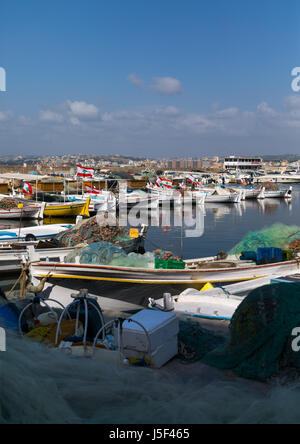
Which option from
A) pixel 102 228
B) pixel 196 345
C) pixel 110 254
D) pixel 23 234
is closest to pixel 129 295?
pixel 110 254

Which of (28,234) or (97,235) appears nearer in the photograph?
(97,235)

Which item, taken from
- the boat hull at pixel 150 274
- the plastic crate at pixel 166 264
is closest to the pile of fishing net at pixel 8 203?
the boat hull at pixel 150 274

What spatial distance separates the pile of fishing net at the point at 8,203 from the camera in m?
31.1

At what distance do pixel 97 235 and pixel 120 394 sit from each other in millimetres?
8246

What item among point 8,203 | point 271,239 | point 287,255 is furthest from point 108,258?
point 8,203

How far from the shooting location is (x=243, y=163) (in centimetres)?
9238

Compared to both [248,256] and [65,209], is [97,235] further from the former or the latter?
[65,209]

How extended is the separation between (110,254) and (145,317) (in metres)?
4.58

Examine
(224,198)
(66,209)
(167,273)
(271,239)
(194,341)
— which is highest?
(224,198)

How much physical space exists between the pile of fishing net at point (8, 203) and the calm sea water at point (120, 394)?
28.5 m

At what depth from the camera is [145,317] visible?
479cm

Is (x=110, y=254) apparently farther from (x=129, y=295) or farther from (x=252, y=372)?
(x=252, y=372)

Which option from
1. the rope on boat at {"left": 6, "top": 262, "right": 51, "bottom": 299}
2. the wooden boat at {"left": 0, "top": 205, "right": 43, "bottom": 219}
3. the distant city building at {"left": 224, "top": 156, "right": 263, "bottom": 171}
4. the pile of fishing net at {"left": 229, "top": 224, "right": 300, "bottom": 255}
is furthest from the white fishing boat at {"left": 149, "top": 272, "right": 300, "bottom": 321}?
the distant city building at {"left": 224, "top": 156, "right": 263, "bottom": 171}

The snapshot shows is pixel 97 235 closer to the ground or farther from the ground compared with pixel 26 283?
farther from the ground
